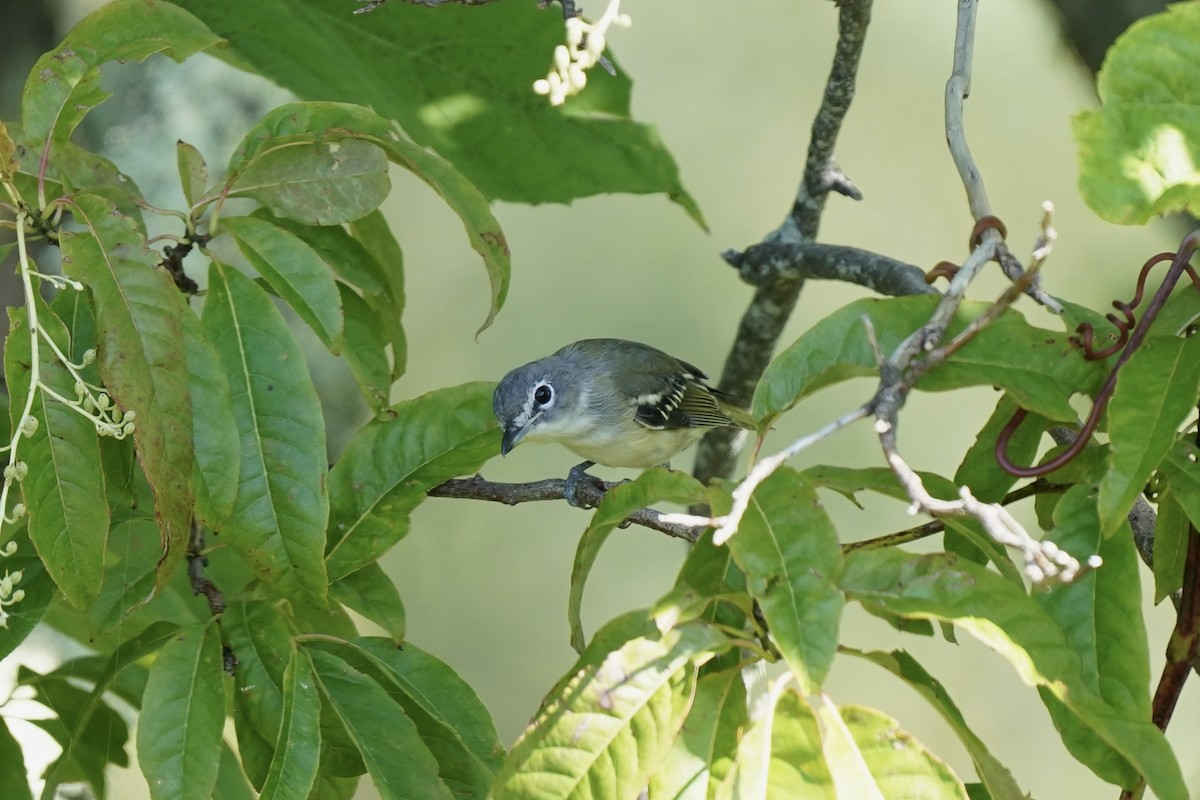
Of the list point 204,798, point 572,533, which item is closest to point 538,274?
point 572,533

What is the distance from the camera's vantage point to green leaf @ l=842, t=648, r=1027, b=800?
1.08 m

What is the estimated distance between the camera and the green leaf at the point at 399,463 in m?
1.54

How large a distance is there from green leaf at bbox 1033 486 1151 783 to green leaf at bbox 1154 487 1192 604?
0.11m

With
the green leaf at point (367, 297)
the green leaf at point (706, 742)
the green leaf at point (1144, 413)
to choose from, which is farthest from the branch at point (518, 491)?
the green leaf at point (1144, 413)

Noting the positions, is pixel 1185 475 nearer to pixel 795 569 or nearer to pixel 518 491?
pixel 795 569

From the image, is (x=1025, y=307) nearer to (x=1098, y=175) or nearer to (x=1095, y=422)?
(x=1095, y=422)

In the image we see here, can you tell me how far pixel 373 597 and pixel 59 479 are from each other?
1.50 ft

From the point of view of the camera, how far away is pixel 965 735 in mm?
1084

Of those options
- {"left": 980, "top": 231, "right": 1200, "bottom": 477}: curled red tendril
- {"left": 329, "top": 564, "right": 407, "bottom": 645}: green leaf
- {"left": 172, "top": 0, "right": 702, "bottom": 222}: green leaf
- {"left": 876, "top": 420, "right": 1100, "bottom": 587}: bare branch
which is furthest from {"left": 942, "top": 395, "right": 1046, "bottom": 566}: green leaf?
{"left": 172, "top": 0, "right": 702, "bottom": 222}: green leaf

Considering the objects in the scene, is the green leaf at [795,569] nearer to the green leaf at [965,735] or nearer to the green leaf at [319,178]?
the green leaf at [965,735]

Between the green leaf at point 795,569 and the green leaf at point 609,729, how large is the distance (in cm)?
10

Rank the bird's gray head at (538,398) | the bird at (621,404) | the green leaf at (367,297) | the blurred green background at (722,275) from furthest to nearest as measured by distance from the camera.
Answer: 1. the blurred green background at (722,275)
2. the bird at (621,404)
3. the bird's gray head at (538,398)
4. the green leaf at (367,297)

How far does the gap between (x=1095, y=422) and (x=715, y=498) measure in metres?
0.42

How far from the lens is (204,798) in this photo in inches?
50.9
